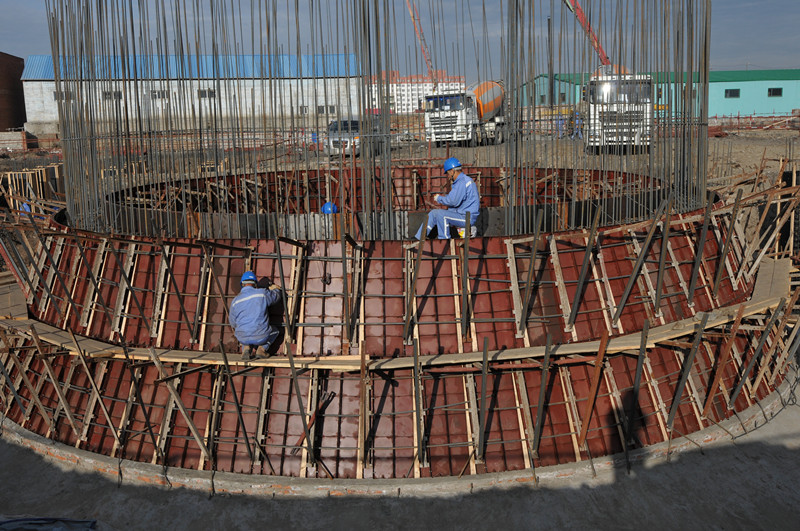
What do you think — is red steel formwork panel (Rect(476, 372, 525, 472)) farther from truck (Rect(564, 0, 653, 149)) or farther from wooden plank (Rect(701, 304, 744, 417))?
truck (Rect(564, 0, 653, 149))

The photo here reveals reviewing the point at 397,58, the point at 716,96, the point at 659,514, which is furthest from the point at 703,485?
the point at 716,96

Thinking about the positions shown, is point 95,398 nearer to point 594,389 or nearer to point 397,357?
point 397,357

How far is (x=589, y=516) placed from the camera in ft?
25.2

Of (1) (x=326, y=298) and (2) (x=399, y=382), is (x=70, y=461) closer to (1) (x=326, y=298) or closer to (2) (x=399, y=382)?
(1) (x=326, y=298)

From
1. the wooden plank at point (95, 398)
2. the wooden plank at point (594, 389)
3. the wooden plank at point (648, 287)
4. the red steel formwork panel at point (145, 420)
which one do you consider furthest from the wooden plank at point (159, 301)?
the wooden plank at point (648, 287)

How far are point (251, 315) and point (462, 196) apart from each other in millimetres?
4557

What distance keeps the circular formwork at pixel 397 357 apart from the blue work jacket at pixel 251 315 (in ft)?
1.12

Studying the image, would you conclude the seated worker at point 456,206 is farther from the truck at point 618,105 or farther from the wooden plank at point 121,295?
the wooden plank at point 121,295

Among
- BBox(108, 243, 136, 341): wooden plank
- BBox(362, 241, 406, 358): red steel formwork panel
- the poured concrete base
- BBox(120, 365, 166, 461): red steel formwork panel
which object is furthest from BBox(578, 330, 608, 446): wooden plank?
BBox(108, 243, 136, 341): wooden plank

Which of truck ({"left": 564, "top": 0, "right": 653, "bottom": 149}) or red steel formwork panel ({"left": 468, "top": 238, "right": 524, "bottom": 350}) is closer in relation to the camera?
red steel formwork panel ({"left": 468, "top": 238, "right": 524, "bottom": 350})

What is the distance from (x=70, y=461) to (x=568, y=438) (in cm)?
727

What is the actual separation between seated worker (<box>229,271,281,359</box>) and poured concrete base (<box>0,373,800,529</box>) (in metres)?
1.80

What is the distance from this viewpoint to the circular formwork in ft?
27.5

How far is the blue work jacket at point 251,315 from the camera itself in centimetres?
830
